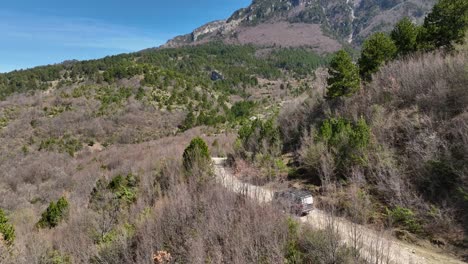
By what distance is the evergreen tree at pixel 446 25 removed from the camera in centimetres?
1769

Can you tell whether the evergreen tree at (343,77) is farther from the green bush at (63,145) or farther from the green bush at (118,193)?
the green bush at (63,145)

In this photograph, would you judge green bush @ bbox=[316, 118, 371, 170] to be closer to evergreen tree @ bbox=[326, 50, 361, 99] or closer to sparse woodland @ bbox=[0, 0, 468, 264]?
sparse woodland @ bbox=[0, 0, 468, 264]

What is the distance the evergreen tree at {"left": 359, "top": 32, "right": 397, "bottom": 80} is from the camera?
19.7 metres

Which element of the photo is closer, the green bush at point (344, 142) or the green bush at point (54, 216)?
the green bush at point (344, 142)

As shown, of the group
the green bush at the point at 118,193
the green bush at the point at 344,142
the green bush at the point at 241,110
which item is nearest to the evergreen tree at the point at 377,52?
the green bush at the point at 344,142

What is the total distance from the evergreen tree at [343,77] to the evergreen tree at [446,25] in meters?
5.04

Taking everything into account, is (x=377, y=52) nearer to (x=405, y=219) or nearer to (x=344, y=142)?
(x=344, y=142)

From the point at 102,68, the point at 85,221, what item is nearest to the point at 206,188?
the point at 85,221

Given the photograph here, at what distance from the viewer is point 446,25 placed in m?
18.5

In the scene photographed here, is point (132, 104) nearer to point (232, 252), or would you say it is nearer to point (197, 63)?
point (232, 252)

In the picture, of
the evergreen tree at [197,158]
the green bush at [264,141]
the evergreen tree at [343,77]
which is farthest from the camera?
the evergreen tree at [343,77]

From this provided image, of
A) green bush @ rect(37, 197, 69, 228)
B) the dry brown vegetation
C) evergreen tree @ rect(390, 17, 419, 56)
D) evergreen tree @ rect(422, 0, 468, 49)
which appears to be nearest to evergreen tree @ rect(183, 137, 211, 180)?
the dry brown vegetation

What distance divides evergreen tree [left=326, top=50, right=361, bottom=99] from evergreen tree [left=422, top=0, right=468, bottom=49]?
5.04m

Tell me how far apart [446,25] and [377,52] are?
4057 mm
